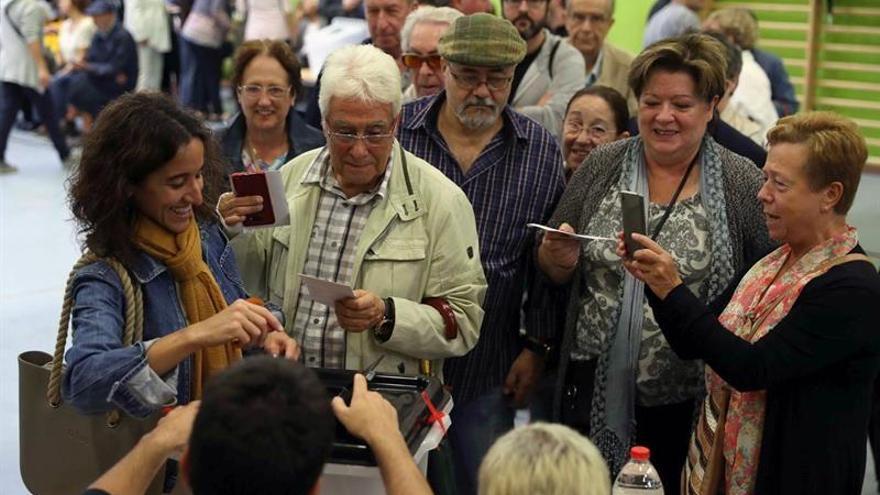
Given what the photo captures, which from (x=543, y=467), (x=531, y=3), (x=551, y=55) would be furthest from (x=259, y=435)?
(x=531, y=3)

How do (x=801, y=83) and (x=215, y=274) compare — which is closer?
(x=215, y=274)

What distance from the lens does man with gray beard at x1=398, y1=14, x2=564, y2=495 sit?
3.94m

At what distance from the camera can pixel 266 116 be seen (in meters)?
4.65

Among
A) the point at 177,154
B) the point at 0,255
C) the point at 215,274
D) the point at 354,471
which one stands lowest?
the point at 0,255

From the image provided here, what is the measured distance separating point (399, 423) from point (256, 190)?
3.00 ft

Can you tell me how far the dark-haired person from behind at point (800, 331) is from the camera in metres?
2.97

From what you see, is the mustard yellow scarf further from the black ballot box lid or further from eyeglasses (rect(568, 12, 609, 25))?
eyeglasses (rect(568, 12, 609, 25))

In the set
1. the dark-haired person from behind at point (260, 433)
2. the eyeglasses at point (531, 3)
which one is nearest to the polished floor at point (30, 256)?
the eyeglasses at point (531, 3)

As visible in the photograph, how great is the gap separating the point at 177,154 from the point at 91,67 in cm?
994

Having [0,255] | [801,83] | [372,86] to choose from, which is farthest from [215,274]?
[801,83]

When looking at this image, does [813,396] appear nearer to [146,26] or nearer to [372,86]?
[372,86]

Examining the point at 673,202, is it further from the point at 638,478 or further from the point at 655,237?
the point at 638,478

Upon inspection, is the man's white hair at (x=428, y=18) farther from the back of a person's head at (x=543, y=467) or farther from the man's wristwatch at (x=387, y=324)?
the back of a person's head at (x=543, y=467)

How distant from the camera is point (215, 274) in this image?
3.05 metres
